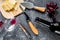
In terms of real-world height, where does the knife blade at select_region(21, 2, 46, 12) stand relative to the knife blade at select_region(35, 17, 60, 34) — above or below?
above

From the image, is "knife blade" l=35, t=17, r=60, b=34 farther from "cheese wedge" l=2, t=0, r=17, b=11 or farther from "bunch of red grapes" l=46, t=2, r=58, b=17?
"cheese wedge" l=2, t=0, r=17, b=11

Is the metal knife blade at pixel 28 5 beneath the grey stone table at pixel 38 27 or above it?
above

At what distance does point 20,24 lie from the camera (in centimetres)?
86

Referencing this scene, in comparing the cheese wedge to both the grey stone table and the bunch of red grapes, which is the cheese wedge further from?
the bunch of red grapes

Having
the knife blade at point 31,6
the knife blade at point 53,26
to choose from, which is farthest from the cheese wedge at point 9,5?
the knife blade at point 53,26

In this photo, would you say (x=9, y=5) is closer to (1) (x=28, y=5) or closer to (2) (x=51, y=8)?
(1) (x=28, y=5)

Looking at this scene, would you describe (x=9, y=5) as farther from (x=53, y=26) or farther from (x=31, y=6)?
(x=53, y=26)

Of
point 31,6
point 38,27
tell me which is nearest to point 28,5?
point 31,6

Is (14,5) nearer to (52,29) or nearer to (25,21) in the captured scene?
(25,21)

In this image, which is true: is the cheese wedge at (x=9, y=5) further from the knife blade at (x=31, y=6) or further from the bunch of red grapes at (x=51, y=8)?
the bunch of red grapes at (x=51, y=8)

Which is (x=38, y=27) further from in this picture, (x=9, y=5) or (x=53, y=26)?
(x=9, y=5)

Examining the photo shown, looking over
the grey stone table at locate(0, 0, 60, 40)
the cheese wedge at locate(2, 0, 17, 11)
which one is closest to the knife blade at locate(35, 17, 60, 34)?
the grey stone table at locate(0, 0, 60, 40)

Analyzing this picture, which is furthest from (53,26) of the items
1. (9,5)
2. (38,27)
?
(9,5)

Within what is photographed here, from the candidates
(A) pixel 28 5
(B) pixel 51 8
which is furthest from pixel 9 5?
(B) pixel 51 8
